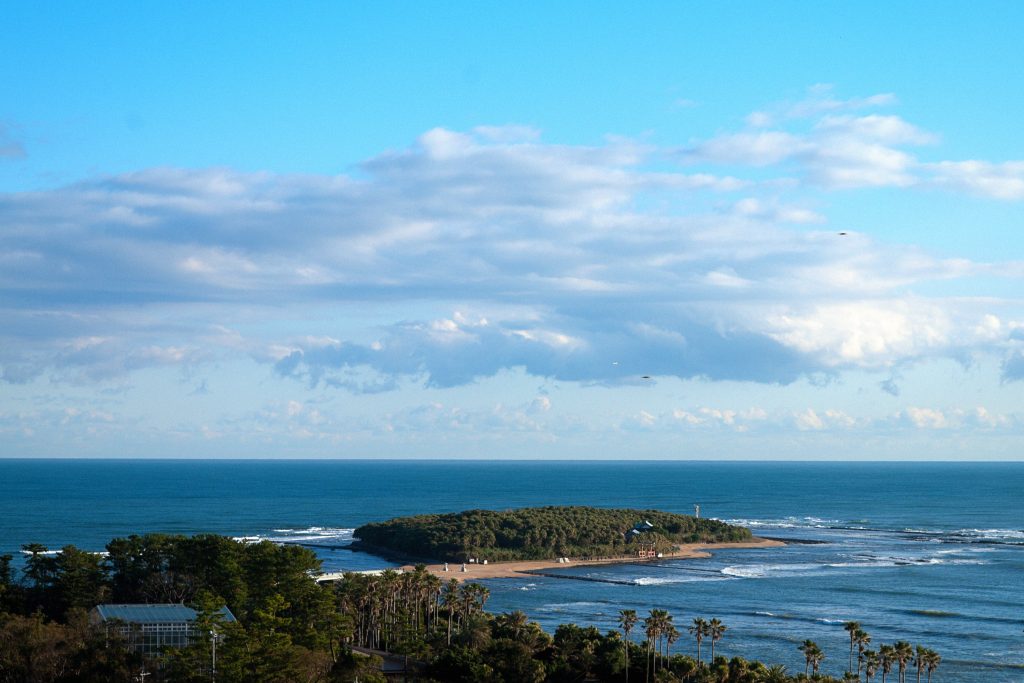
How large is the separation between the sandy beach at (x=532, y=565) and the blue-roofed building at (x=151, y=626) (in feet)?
160

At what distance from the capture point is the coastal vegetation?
4888 centimetres

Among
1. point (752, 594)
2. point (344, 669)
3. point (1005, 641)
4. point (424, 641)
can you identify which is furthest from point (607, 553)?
point (344, 669)

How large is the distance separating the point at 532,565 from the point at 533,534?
861 centimetres

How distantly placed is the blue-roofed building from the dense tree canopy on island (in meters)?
69.0

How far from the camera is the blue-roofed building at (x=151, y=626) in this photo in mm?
53281

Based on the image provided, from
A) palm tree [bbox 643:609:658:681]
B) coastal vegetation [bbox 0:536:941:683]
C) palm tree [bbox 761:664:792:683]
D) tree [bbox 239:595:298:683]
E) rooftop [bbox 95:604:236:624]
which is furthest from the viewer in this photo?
palm tree [bbox 643:609:658:681]

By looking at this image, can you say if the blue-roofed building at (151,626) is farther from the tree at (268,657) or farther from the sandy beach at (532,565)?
the sandy beach at (532,565)

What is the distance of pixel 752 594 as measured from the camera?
9888cm

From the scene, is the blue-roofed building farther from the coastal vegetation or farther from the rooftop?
the coastal vegetation

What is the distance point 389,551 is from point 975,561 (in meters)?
66.1

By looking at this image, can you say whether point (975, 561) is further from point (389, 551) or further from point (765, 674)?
point (765, 674)

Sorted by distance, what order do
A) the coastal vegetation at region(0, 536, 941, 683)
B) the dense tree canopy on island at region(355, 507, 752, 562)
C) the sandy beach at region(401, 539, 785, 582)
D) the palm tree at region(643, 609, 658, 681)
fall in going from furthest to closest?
1. the dense tree canopy on island at region(355, 507, 752, 562)
2. the sandy beach at region(401, 539, 785, 582)
3. the palm tree at region(643, 609, 658, 681)
4. the coastal vegetation at region(0, 536, 941, 683)

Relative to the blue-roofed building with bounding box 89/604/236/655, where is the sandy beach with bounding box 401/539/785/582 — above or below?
below

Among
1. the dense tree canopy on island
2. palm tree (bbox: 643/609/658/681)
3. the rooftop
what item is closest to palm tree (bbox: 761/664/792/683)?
palm tree (bbox: 643/609/658/681)
